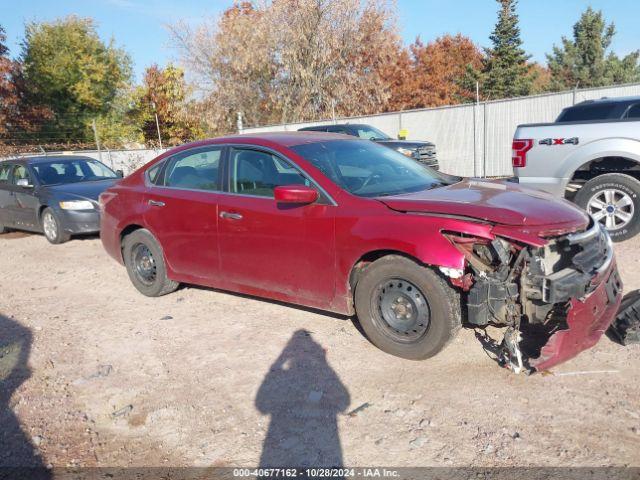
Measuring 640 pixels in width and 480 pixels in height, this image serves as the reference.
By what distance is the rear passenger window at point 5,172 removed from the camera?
1057 centimetres

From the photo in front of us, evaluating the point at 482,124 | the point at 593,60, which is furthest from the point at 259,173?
the point at 593,60

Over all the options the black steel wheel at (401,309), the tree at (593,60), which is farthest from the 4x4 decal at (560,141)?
the tree at (593,60)

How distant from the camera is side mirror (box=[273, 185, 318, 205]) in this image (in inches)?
162

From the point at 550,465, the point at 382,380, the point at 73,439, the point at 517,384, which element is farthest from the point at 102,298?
the point at 550,465

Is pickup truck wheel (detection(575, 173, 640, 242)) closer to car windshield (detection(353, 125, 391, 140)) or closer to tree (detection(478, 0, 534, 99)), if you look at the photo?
car windshield (detection(353, 125, 391, 140))

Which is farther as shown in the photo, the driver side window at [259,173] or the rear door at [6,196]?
the rear door at [6,196]

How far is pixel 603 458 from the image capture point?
2781 mm

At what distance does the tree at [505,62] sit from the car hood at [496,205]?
3910 cm

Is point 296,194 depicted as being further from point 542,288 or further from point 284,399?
point 542,288

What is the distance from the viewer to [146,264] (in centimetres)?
591

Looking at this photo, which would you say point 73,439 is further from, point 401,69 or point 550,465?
point 401,69

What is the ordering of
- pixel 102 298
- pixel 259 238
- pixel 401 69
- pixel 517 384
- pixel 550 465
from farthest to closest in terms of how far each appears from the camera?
1. pixel 401 69
2. pixel 102 298
3. pixel 259 238
4. pixel 517 384
5. pixel 550 465

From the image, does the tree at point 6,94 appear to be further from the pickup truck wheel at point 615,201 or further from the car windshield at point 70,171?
the pickup truck wheel at point 615,201

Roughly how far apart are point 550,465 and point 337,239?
82.3 inches
